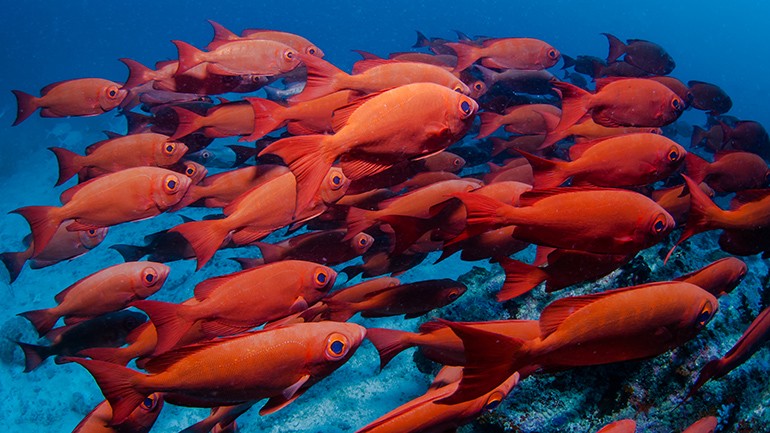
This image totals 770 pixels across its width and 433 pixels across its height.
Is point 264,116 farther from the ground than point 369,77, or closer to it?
closer to it

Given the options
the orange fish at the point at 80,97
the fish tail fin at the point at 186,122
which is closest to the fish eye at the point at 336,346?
the fish tail fin at the point at 186,122

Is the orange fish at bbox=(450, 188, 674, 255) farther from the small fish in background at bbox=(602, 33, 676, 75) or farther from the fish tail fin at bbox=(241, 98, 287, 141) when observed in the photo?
the small fish in background at bbox=(602, 33, 676, 75)

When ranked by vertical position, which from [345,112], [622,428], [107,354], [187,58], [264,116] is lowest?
[622,428]

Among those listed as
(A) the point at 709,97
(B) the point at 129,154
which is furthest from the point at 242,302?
(A) the point at 709,97

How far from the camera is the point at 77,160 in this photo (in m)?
4.04

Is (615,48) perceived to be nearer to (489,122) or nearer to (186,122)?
(489,122)

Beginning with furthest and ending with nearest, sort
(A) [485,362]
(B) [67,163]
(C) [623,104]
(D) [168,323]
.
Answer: (B) [67,163] → (C) [623,104] → (D) [168,323] → (A) [485,362]

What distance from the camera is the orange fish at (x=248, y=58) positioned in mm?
3866

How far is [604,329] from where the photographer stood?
192 cm

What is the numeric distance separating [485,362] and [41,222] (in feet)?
11.4

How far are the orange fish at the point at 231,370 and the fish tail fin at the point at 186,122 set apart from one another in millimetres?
2331

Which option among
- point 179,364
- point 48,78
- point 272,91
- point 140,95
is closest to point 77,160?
point 140,95

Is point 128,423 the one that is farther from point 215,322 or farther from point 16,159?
point 16,159

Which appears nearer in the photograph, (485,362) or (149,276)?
(485,362)
